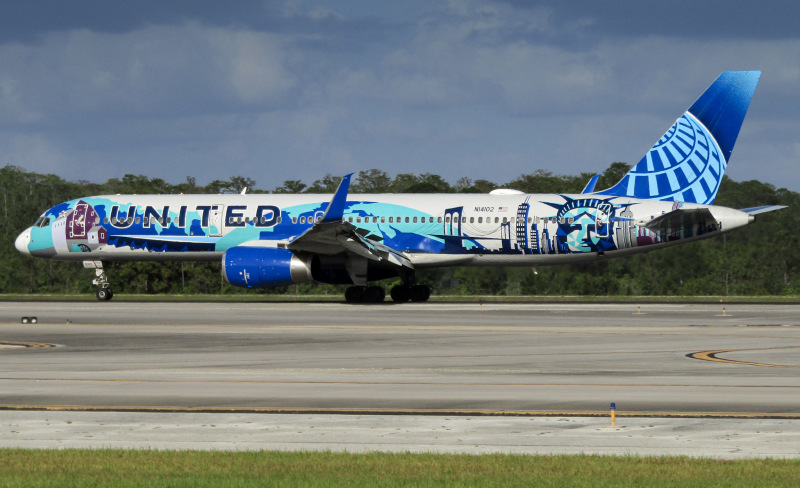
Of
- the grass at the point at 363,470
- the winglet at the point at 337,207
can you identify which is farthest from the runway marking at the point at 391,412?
the winglet at the point at 337,207

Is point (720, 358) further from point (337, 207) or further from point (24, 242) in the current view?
point (24, 242)

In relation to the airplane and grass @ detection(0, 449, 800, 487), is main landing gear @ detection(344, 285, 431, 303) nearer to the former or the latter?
the airplane

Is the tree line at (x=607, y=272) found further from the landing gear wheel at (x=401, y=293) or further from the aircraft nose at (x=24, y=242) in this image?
the aircraft nose at (x=24, y=242)

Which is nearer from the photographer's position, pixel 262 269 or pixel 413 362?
pixel 413 362

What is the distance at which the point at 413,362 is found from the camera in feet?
66.8

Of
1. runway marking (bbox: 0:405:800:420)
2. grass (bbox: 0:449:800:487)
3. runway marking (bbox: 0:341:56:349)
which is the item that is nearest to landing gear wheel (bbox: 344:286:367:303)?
runway marking (bbox: 0:341:56:349)

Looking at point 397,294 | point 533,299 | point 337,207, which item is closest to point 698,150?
point 533,299

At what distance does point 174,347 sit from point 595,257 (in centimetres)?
2133

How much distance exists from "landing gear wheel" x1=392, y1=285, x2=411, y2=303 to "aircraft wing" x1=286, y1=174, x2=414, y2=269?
174cm

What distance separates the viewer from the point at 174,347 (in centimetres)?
2386

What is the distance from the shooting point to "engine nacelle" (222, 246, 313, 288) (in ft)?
126

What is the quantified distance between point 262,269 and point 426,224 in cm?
710

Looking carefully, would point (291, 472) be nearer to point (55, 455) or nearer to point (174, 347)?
point (55, 455)

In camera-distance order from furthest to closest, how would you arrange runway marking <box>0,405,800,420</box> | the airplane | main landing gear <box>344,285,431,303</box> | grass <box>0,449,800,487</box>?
main landing gear <box>344,285,431,303</box> → the airplane → runway marking <box>0,405,800,420</box> → grass <box>0,449,800,487</box>
